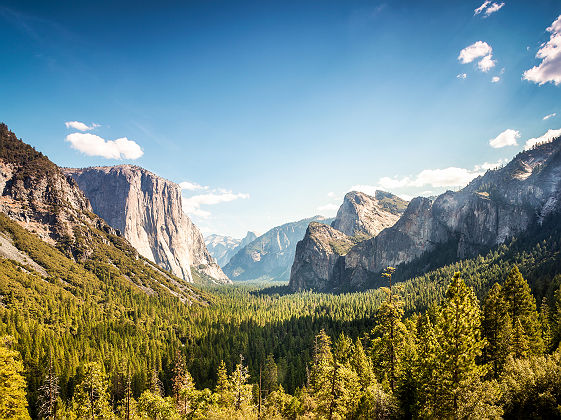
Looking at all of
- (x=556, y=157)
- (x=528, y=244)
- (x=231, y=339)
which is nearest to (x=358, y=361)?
(x=231, y=339)

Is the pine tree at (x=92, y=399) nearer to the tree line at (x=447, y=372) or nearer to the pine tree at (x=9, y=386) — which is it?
the tree line at (x=447, y=372)

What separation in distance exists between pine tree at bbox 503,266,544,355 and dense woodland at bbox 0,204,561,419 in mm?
166

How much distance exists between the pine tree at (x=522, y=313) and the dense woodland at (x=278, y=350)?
0.17 meters

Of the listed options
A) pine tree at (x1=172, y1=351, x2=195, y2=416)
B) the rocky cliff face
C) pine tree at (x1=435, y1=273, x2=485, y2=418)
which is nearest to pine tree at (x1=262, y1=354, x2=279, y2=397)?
pine tree at (x1=172, y1=351, x2=195, y2=416)

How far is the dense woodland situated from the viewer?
23.9m

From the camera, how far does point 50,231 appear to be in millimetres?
179250

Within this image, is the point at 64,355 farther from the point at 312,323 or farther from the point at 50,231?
the point at 50,231

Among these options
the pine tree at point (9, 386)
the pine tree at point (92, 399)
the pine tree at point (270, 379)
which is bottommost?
the pine tree at point (270, 379)

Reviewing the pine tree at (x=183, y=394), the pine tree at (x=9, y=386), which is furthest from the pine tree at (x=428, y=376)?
the pine tree at (x=9, y=386)

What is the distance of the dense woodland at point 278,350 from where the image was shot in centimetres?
2392

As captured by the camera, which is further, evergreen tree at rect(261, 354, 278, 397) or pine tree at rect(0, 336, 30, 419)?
evergreen tree at rect(261, 354, 278, 397)

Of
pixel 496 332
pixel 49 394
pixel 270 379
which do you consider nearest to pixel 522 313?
pixel 496 332

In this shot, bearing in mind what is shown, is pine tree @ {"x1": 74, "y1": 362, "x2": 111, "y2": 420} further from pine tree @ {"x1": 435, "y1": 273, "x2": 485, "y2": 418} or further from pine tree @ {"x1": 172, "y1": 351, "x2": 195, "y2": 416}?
pine tree @ {"x1": 435, "y1": 273, "x2": 485, "y2": 418}

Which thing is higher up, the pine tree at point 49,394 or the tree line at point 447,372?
the tree line at point 447,372
